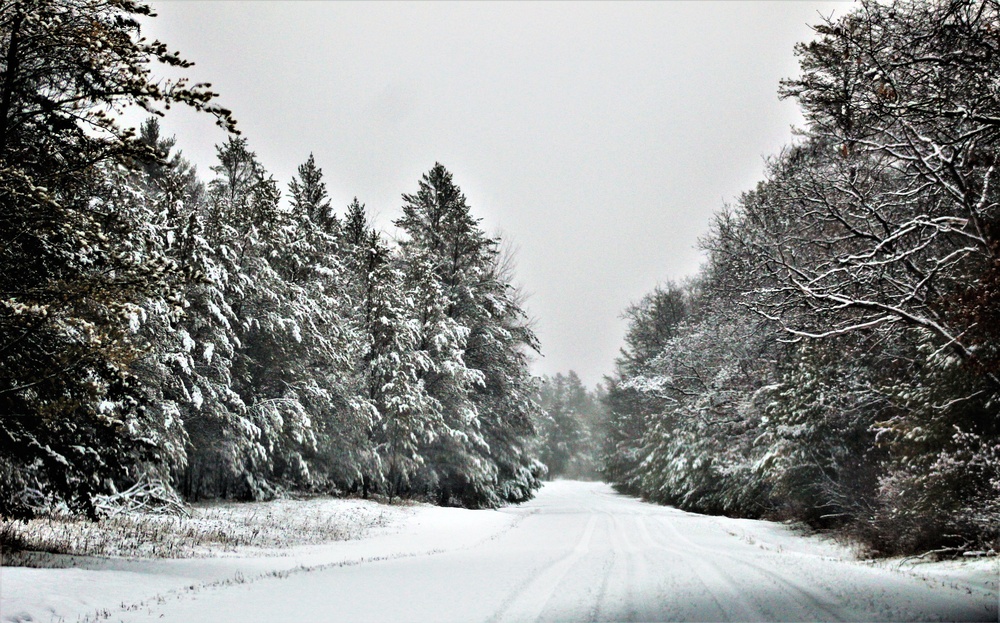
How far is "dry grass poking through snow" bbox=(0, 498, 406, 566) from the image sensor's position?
31.2 feet

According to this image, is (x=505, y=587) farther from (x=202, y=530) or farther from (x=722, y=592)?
(x=202, y=530)

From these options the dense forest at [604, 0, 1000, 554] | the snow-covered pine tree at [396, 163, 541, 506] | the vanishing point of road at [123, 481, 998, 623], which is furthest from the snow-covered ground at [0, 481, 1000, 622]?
the snow-covered pine tree at [396, 163, 541, 506]

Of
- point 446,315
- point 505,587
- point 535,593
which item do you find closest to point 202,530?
point 505,587

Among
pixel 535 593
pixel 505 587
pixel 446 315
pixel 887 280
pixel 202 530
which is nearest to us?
pixel 535 593

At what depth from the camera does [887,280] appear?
8.93 m

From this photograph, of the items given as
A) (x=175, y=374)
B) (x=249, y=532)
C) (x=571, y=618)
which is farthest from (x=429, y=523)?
(x=571, y=618)

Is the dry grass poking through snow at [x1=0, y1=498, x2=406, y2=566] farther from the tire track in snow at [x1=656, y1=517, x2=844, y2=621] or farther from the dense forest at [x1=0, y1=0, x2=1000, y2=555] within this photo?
the tire track in snow at [x1=656, y1=517, x2=844, y2=621]

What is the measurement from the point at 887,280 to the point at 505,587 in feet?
23.8

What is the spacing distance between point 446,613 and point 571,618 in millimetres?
1398

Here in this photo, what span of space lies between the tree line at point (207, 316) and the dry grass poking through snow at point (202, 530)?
66 cm

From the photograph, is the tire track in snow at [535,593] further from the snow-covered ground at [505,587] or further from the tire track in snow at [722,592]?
the tire track in snow at [722,592]

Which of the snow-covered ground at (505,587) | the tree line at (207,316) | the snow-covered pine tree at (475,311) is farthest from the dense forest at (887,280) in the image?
the snow-covered pine tree at (475,311)

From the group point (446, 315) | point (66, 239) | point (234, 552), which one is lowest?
point (234, 552)

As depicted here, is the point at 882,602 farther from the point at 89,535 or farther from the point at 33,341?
the point at 89,535
